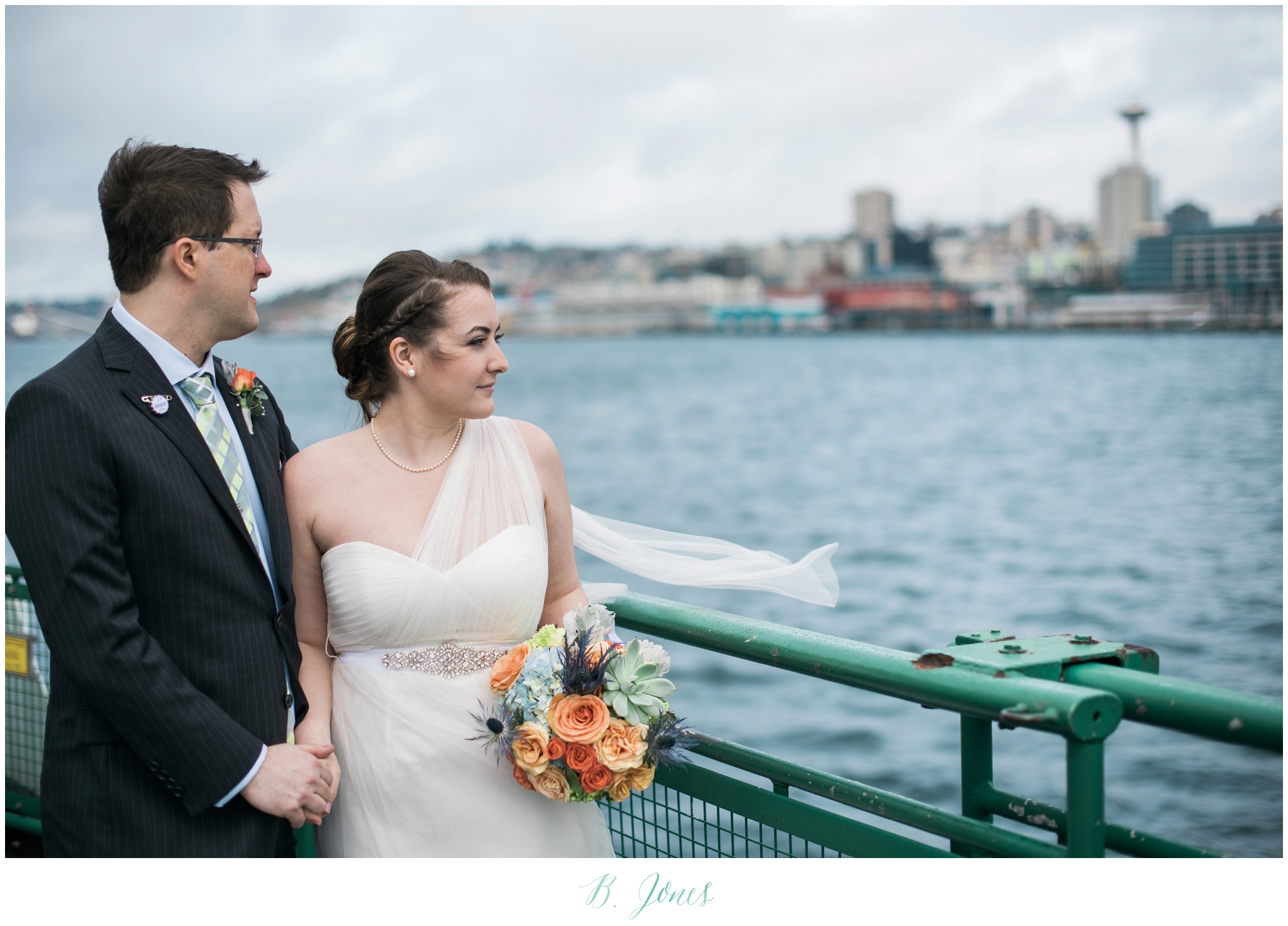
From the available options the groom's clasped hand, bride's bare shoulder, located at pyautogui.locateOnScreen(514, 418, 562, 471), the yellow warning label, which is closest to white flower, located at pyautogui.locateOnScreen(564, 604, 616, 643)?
bride's bare shoulder, located at pyautogui.locateOnScreen(514, 418, 562, 471)

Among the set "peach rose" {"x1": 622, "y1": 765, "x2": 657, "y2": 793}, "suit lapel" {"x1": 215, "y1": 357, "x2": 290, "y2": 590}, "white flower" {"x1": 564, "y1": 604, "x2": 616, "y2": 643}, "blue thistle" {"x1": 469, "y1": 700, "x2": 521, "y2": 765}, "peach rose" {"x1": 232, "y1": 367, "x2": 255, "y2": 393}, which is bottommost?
"peach rose" {"x1": 622, "y1": 765, "x2": 657, "y2": 793}

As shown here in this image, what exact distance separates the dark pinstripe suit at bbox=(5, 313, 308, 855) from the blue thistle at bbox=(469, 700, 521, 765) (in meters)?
0.39

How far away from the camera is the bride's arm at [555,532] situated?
2504 mm

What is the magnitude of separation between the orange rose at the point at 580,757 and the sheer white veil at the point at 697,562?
0.52 metres

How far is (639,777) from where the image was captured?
6.88 feet

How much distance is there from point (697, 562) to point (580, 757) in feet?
2.45

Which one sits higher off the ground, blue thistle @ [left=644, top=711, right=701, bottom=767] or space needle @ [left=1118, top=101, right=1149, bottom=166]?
space needle @ [left=1118, top=101, right=1149, bottom=166]

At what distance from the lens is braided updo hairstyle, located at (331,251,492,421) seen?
2.36m

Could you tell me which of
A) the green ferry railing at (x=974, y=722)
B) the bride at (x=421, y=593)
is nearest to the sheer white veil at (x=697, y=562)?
the bride at (x=421, y=593)

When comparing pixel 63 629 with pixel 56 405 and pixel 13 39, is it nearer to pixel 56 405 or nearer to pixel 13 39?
pixel 56 405

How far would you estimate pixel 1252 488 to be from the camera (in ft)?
104

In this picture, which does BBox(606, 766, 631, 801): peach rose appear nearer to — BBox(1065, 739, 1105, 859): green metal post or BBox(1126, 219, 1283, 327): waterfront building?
BBox(1065, 739, 1105, 859): green metal post
